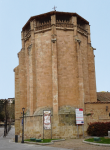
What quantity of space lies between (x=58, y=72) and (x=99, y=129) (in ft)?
27.6

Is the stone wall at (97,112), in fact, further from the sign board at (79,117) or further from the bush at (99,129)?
the sign board at (79,117)

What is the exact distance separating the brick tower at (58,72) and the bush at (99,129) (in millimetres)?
2023

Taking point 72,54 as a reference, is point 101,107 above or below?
below

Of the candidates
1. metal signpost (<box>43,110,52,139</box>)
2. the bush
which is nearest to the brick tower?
metal signpost (<box>43,110,52,139</box>)

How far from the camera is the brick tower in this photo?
24.9 m

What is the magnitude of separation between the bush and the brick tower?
79.6 inches

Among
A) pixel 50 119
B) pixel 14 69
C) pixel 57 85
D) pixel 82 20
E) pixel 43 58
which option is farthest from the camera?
pixel 14 69

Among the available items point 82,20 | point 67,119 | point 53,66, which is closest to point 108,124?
point 67,119

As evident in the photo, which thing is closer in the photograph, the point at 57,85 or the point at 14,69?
the point at 57,85

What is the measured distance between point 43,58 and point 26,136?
399 inches

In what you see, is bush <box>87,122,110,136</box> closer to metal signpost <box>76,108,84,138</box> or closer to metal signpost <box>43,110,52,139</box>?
metal signpost <box>76,108,84,138</box>

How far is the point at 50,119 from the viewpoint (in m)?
24.0

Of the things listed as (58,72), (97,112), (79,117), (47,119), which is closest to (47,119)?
(47,119)

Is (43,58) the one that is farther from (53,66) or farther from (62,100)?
(62,100)
